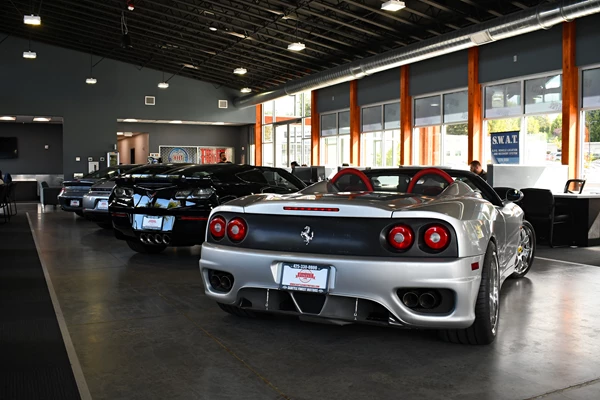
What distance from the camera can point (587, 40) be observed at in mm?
12211

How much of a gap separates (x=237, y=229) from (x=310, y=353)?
0.84 metres

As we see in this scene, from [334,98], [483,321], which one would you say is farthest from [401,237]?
[334,98]

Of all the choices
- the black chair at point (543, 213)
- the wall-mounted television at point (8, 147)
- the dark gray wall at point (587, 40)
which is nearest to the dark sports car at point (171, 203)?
the black chair at point (543, 213)

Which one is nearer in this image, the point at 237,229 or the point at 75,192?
the point at 237,229

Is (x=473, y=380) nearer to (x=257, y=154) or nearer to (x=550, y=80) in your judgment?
(x=550, y=80)

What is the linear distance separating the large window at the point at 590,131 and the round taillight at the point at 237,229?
1133 centimetres

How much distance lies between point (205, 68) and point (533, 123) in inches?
593

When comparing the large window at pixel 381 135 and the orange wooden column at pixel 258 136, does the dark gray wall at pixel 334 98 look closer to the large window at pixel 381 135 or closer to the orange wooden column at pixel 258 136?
the large window at pixel 381 135

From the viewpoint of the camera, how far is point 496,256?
3.42 meters

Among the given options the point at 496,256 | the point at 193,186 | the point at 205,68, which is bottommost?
the point at 496,256

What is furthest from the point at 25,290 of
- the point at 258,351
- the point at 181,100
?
the point at 181,100

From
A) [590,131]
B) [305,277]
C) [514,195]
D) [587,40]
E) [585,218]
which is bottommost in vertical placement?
[585,218]

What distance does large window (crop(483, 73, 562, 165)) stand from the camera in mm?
13391

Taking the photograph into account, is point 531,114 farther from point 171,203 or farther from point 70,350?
point 70,350
